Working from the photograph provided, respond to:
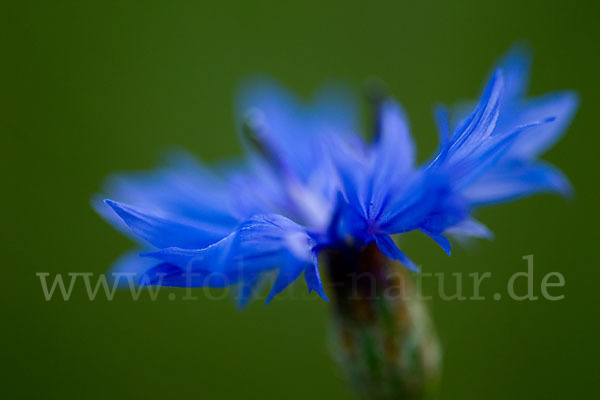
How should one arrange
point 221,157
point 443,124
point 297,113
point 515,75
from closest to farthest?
point 443,124
point 515,75
point 297,113
point 221,157

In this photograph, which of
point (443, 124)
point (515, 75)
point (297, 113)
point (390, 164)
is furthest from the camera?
point (297, 113)

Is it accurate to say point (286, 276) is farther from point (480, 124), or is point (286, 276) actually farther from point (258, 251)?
point (480, 124)

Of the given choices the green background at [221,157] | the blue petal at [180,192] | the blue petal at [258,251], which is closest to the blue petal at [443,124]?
the blue petal at [258,251]

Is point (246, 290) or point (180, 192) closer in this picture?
point (246, 290)

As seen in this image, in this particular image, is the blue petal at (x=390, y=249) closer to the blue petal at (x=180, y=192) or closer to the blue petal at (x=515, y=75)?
the blue petal at (x=180, y=192)

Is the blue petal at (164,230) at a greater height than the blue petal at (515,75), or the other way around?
the blue petal at (515,75)

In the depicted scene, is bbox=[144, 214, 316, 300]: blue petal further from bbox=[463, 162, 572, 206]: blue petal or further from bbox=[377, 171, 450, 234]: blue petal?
bbox=[463, 162, 572, 206]: blue petal

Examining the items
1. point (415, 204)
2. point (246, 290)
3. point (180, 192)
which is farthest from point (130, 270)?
point (415, 204)
